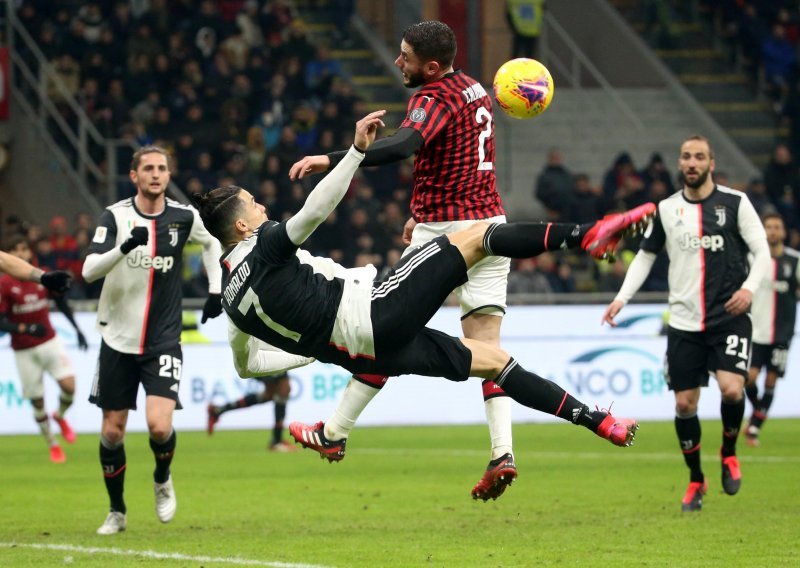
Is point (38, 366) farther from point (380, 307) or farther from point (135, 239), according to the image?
Result: point (380, 307)

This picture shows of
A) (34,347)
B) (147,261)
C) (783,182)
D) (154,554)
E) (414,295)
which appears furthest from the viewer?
(783,182)

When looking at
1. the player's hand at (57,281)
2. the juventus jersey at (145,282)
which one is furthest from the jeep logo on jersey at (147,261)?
the player's hand at (57,281)

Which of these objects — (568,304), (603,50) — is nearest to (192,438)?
(568,304)

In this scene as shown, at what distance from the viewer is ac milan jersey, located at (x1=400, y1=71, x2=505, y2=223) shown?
8.70 meters

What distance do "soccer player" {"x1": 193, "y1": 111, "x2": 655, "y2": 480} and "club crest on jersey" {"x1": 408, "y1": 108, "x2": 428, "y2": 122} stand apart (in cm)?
62

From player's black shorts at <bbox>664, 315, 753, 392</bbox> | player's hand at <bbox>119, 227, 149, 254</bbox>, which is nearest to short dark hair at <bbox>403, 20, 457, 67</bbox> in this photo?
player's hand at <bbox>119, 227, 149, 254</bbox>

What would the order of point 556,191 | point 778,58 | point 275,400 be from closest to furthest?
point 275,400, point 556,191, point 778,58

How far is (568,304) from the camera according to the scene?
20.5 m

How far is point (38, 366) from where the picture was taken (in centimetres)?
1709

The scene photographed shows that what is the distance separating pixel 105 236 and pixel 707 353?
4.61 m

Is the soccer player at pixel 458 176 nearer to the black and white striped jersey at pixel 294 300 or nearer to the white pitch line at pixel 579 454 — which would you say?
the black and white striped jersey at pixel 294 300

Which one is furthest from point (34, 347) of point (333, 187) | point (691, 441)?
point (333, 187)

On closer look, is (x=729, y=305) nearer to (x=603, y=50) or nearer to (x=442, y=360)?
(x=442, y=360)

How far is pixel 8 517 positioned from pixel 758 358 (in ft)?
31.0
